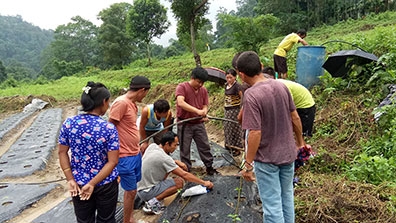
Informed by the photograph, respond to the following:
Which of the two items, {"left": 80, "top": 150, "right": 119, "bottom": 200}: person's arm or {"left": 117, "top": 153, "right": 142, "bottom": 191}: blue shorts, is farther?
{"left": 117, "top": 153, "right": 142, "bottom": 191}: blue shorts

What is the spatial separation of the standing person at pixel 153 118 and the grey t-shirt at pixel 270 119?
1.56 meters

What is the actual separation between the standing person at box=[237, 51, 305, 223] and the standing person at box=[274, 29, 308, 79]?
473 centimetres

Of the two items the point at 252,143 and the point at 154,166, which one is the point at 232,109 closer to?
the point at 154,166

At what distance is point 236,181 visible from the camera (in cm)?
339

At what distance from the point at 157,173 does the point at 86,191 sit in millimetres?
1326

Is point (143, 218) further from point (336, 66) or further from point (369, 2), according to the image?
point (369, 2)

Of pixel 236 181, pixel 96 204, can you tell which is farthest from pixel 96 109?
pixel 236 181

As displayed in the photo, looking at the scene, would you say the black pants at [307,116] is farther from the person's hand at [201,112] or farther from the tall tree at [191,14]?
the tall tree at [191,14]

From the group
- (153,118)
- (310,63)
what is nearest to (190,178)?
(153,118)

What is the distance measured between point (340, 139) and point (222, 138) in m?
2.60

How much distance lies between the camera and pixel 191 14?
11.4 m

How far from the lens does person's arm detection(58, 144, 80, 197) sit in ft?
7.05

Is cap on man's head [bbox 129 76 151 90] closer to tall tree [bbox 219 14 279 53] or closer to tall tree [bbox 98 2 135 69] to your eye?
tall tree [bbox 219 14 279 53]

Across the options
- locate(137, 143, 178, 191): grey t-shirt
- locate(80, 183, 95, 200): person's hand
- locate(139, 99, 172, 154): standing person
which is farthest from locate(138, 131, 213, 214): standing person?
locate(80, 183, 95, 200): person's hand
